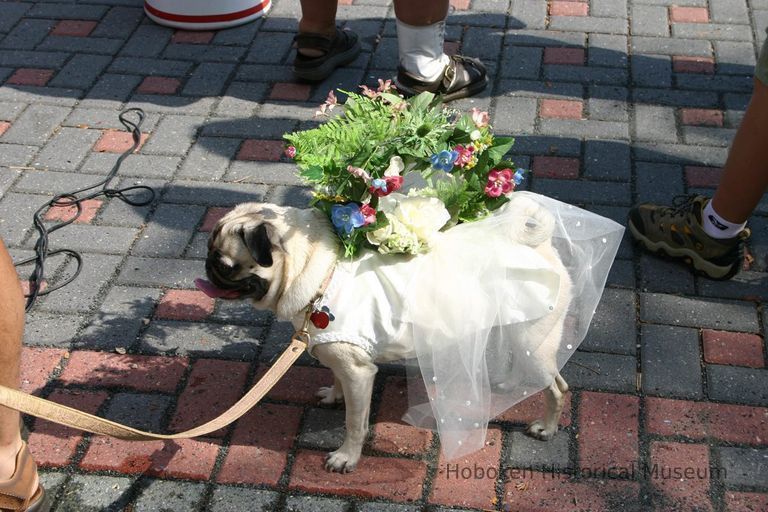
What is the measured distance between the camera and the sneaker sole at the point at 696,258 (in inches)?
146

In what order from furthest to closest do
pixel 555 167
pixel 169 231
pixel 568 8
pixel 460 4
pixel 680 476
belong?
pixel 460 4, pixel 568 8, pixel 555 167, pixel 169 231, pixel 680 476

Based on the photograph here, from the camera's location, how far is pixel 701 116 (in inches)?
187

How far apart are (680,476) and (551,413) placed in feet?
1.50

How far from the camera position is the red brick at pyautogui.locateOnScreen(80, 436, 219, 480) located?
3.08m

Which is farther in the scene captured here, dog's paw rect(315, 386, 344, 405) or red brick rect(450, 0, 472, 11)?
red brick rect(450, 0, 472, 11)

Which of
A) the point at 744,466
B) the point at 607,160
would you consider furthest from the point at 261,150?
the point at 744,466

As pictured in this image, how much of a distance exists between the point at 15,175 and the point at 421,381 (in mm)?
2606

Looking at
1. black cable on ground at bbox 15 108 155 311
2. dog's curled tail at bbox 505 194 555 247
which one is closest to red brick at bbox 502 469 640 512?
dog's curled tail at bbox 505 194 555 247

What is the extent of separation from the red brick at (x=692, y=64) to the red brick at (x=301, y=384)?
292cm

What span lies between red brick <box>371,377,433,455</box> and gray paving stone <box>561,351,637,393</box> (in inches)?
23.6

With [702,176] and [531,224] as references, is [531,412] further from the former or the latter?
[702,176]

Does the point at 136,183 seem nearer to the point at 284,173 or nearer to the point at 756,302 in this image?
the point at 284,173

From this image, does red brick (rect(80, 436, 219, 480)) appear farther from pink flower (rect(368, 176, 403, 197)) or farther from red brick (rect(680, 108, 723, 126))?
red brick (rect(680, 108, 723, 126))

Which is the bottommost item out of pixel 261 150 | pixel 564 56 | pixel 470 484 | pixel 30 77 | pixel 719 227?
pixel 30 77
